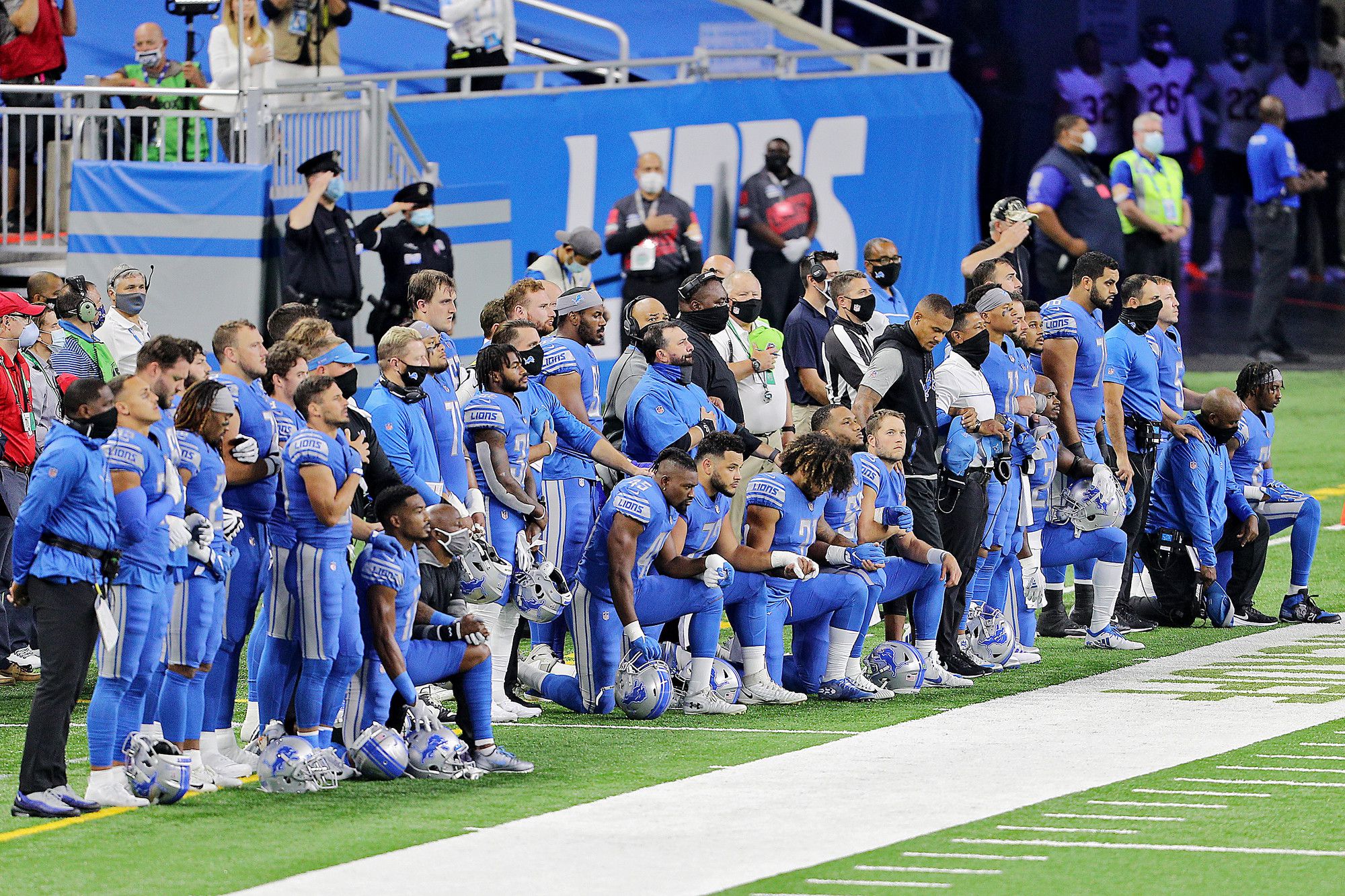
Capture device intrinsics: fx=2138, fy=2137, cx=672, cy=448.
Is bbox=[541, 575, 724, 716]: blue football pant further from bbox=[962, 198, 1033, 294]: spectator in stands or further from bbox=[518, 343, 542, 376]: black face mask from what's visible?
bbox=[962, 198, 1033, 294]: spectator in stands

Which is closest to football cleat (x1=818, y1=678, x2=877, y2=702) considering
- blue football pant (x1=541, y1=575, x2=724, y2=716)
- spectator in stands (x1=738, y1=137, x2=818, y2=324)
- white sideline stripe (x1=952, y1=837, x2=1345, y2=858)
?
blue football pant (x1=541, y1=575, x2=724, y2=716)

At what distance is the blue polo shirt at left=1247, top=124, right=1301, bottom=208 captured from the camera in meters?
21.2

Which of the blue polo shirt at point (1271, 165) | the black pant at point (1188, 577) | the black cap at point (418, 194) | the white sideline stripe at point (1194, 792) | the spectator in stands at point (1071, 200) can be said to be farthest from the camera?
the blue polo shirt at point (1271, 165)

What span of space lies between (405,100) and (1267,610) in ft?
24.2

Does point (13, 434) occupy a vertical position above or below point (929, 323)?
below

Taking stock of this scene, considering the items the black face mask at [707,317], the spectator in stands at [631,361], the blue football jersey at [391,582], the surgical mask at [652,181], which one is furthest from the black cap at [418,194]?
the blue football jersey at [391,582]

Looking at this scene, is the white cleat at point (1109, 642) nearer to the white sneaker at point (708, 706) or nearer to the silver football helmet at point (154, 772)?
the white sneaker at point (708, 706)

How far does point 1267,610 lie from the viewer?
12.8 meters

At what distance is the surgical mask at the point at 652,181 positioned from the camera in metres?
16.3

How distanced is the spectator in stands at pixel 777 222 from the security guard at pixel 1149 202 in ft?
10.1

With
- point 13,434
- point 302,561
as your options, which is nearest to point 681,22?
point 13,434

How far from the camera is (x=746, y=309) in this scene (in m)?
12.1

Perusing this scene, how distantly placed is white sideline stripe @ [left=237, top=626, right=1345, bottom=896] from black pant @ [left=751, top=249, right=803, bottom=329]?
301 inches

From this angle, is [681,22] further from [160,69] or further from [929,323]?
[929,323]
